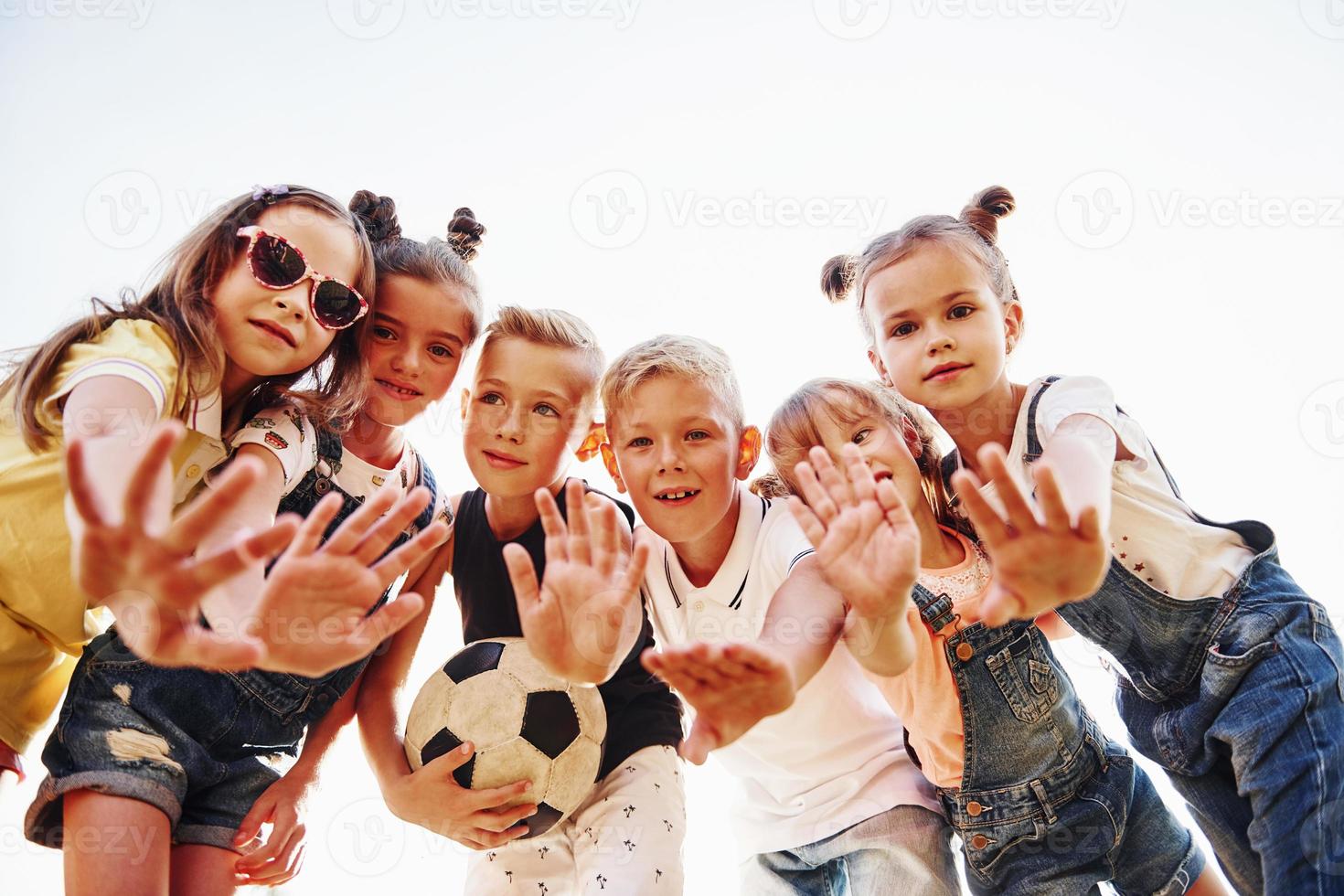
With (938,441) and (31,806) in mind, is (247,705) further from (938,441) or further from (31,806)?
(938,441)

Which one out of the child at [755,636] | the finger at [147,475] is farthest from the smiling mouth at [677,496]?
the finger at [147,475]

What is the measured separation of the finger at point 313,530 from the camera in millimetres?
1176

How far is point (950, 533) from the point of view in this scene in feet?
6.00

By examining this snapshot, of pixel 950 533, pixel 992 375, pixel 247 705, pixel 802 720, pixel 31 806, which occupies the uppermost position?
pixel 992 375

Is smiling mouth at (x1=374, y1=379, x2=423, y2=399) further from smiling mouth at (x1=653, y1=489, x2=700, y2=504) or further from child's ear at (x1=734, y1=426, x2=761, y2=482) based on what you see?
child's ear at (x1=734, y1=426, x2=761, y2=482)

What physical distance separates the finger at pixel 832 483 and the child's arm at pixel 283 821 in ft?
3.77

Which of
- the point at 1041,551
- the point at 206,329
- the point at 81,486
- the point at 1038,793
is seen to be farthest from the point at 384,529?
the point at 1038,793

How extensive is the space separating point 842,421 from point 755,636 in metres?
0.49

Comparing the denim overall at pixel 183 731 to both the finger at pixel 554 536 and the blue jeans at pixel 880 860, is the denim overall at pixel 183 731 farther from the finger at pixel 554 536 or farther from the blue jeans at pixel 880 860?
the blue jeans at pixel 880 860

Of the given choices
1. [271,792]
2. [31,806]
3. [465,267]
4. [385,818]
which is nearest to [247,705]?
[271,792]

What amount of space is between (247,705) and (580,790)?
664mm

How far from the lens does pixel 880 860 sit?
1.66m

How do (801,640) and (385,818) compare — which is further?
(385,818)

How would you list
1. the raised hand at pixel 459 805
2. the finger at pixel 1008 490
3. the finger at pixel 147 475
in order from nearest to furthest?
the finger at pixel 147 475 → the finger at pixel 1008 490 → the raised hand at pixel 459 805
